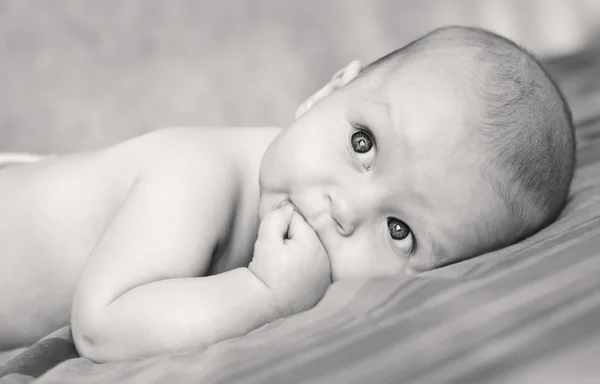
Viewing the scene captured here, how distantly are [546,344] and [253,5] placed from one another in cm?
172

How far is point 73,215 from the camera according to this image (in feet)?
3.51

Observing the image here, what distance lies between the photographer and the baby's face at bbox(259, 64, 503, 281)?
89 cm

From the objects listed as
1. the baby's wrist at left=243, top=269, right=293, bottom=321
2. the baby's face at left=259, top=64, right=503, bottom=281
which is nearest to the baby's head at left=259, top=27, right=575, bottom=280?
the baby's face at left=259, top=64, right=503, bottom=281

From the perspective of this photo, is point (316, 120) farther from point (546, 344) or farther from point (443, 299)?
point (546, 344)

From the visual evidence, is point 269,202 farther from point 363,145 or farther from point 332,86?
point 332,86

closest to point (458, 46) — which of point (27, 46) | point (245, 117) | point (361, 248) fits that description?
point (361, 248)

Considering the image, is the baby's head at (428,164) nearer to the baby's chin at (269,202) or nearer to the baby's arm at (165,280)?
the baby's chin at (269,202)

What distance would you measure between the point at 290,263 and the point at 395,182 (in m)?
0.18

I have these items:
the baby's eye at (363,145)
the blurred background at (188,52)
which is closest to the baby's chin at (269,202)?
the baby's eye at (363,145)

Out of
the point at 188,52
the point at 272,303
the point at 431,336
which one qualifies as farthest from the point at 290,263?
the point at 188,52

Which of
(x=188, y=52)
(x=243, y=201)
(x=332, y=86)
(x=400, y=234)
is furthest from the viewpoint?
(x=188, y=52)

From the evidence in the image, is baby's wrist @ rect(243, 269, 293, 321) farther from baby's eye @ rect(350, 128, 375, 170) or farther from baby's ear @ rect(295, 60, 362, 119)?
baby's ear @ rect(295, 60, 362, 119)

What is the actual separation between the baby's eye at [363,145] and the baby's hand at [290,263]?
0.41ft

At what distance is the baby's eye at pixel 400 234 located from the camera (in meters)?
0.94
